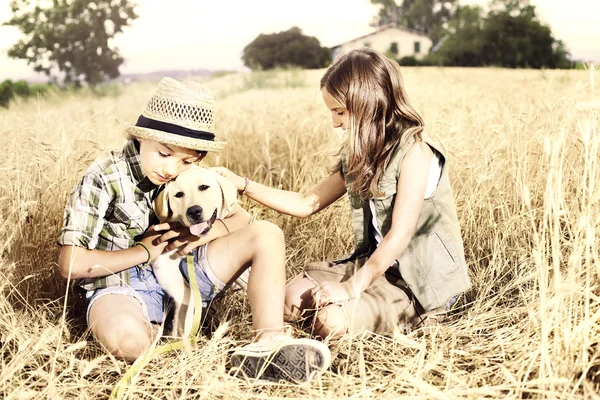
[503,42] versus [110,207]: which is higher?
[503,42]

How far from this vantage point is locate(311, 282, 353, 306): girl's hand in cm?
217

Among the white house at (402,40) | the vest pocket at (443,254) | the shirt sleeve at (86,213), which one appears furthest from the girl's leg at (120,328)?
the white house at (402,40)

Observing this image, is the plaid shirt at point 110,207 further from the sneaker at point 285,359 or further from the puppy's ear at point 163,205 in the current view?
the sneaker at point 285,359

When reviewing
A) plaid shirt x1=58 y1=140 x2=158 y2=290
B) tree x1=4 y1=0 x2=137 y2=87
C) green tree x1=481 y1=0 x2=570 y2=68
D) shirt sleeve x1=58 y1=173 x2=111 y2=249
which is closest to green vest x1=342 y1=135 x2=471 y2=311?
plaid shirt x1=58 y1=140 x2=158 y2=290

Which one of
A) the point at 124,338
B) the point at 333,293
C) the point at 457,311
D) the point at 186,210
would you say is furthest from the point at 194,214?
the point at 457,311

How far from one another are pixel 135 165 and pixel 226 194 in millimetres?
360

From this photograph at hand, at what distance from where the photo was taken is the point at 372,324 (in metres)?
2.32

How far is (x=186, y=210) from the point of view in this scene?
6.81ft

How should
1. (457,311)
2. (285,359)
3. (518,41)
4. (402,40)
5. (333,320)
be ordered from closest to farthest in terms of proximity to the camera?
(285,359) → (333,320) → (457,311) → (518,41) → (402,40)

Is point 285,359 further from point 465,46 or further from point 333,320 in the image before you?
point 465,46

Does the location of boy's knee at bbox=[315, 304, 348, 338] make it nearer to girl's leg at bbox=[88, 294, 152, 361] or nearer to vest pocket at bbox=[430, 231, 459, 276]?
vest pocket at bbox=[430, 231, 459, 276]

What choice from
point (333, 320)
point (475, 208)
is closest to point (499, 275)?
point (475, 208)

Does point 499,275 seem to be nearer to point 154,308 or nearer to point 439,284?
point 439,284

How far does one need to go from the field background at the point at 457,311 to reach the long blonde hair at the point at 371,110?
514 millimetres
